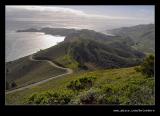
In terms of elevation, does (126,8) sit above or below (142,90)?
above

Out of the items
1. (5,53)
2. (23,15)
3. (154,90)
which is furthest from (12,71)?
(154,90)

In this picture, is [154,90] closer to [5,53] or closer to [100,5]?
[100,5]

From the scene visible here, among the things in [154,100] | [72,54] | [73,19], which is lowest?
[154,100]

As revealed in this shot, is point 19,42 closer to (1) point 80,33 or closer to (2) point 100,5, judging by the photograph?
(1) point 80,33

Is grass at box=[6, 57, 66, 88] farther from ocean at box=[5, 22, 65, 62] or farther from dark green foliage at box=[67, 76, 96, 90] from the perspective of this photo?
dark green foliage at box=[67, 76, 96, 90]

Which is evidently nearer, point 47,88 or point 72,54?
point 47,88

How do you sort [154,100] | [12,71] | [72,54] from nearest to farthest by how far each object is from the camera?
[154,100], [12,71], [72,54]

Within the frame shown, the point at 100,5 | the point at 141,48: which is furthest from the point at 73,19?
the point at 141,48

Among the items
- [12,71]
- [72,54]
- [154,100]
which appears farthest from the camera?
[72,54]
